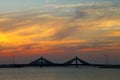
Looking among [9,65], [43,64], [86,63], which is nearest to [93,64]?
[86,63]

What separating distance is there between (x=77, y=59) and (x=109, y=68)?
23.9m

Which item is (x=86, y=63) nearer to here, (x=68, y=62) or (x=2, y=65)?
(x=68, y=62)

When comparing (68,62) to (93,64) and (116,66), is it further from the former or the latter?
(116,66)

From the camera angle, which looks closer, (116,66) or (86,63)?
(86,63)

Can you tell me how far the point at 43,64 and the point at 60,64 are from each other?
603 centimetres

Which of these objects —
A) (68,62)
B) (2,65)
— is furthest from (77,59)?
(2,65)

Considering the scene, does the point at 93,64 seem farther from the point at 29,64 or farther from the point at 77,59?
the point at 29,64

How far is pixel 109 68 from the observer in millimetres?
195625

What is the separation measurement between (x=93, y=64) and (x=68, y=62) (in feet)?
30.9

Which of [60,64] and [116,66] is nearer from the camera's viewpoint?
[60,64]

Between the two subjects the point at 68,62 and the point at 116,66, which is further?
the point at 116,66

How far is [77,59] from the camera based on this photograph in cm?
17612

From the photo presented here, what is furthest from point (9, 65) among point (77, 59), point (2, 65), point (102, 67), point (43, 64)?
point (102, 67)

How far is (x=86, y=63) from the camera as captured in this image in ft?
571
